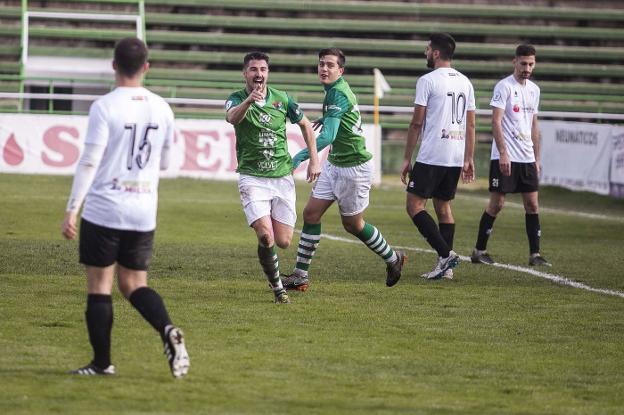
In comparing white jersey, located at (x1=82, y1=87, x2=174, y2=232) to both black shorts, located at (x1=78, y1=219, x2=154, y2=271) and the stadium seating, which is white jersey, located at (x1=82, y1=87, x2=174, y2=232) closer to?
black shorts, located at (x1=78, y1=219, x2=154, y2=271)

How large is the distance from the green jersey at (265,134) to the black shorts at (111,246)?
3093 millimetres

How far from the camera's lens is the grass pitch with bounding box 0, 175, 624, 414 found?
6.33m

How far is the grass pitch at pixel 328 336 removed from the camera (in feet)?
20.8

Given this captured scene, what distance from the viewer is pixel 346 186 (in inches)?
416

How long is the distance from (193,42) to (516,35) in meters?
8.51

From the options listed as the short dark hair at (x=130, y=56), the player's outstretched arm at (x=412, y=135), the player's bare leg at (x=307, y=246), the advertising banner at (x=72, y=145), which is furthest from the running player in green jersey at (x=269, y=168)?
the advertising banner at (x=72, y=145)

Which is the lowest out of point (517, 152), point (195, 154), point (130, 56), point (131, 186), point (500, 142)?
point (195, 154)

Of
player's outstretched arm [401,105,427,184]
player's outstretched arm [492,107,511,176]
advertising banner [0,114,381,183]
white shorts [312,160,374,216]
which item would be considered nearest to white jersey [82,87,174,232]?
white shorts [312,160,374,216]

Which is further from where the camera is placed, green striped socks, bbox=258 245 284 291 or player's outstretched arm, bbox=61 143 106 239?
green striped socks, bbox=258 245 284 291

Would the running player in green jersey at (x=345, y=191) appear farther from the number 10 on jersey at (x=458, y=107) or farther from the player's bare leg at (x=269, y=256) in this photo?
the number 10 on jersey at (x=458, y=107)

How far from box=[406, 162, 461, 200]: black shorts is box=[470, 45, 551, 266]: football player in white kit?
1.15 m

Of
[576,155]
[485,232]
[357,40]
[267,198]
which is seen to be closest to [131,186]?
[267,198]

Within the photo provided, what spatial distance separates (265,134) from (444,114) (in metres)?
2.26

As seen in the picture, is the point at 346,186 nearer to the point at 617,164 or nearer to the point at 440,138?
the point at 440,138
